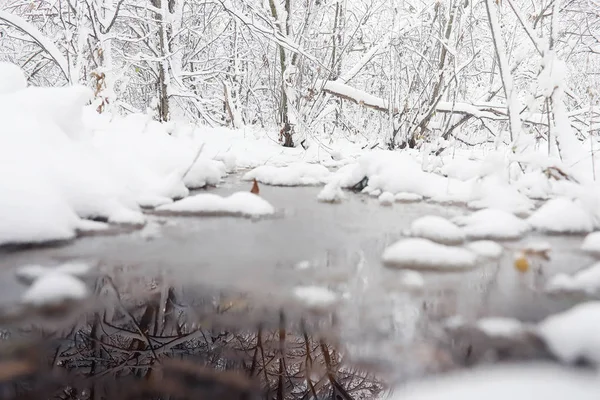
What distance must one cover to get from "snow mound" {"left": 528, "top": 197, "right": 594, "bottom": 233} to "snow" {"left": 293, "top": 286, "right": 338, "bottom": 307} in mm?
879

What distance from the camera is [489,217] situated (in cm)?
134

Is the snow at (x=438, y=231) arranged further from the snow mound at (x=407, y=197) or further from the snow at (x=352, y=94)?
the snow at (x=352, y=94)

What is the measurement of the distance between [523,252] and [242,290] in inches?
31.2

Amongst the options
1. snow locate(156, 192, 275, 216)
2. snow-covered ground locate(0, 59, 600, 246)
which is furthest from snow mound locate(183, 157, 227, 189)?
snow locate(156, 192, 275, 216)

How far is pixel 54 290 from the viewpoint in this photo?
83 cm

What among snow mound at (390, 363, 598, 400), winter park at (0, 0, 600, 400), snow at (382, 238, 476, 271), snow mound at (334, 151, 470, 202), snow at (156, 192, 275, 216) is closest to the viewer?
snow mound at (390, 363, 598, 400)

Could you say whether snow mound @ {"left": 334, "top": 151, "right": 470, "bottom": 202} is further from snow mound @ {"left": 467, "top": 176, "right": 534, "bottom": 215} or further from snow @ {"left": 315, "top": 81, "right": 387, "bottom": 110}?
snow @ {"left": 315, "top": 81, "right": 387, "bottom": 110}

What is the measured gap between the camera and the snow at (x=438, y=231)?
3.93 ft

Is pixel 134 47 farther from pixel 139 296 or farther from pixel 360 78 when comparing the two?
pixel 139 296

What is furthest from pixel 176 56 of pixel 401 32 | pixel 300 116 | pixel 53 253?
pixel 53 253

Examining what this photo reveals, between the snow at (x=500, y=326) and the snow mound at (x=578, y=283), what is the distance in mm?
193

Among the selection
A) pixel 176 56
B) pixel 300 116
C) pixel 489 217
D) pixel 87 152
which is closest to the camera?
pixel 489 217

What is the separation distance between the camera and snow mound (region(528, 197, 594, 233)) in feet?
4.37

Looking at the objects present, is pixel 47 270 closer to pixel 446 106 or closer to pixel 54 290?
pixel 54 290
